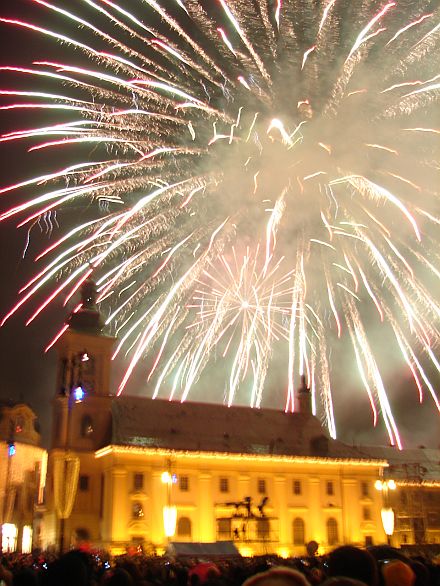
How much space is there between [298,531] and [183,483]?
1124 cm

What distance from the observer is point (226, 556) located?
37.2 meters

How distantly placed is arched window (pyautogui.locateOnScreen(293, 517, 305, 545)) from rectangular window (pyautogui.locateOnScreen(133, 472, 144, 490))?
14.2 m

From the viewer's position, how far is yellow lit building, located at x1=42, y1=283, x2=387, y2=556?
5412 centimetres

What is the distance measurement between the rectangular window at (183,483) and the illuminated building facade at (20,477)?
1895cm

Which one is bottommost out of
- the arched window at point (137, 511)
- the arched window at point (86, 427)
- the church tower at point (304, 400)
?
the arched window at point (137, 511)

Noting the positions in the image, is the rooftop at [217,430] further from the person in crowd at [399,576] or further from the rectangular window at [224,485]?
the person in crowd at [399,576]

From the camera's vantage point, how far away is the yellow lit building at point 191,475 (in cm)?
5412

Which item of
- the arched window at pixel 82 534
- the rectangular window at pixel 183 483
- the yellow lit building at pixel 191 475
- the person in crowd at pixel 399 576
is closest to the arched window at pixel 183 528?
the yellow lit building at pixel 191 475

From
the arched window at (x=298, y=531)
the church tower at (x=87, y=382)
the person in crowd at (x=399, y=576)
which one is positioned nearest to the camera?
the person in crowd at (x=399, y=576)

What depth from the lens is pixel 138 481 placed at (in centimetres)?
5447

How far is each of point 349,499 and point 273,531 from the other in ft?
27.3

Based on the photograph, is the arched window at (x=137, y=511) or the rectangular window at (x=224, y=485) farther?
the rectangular window at (x=224, y=485)

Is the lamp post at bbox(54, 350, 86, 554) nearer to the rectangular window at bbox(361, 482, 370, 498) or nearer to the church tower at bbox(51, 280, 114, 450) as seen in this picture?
the church tower at bbox(51, 280, 114, 450)

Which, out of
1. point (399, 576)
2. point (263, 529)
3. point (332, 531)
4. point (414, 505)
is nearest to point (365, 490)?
point (332, 531)
